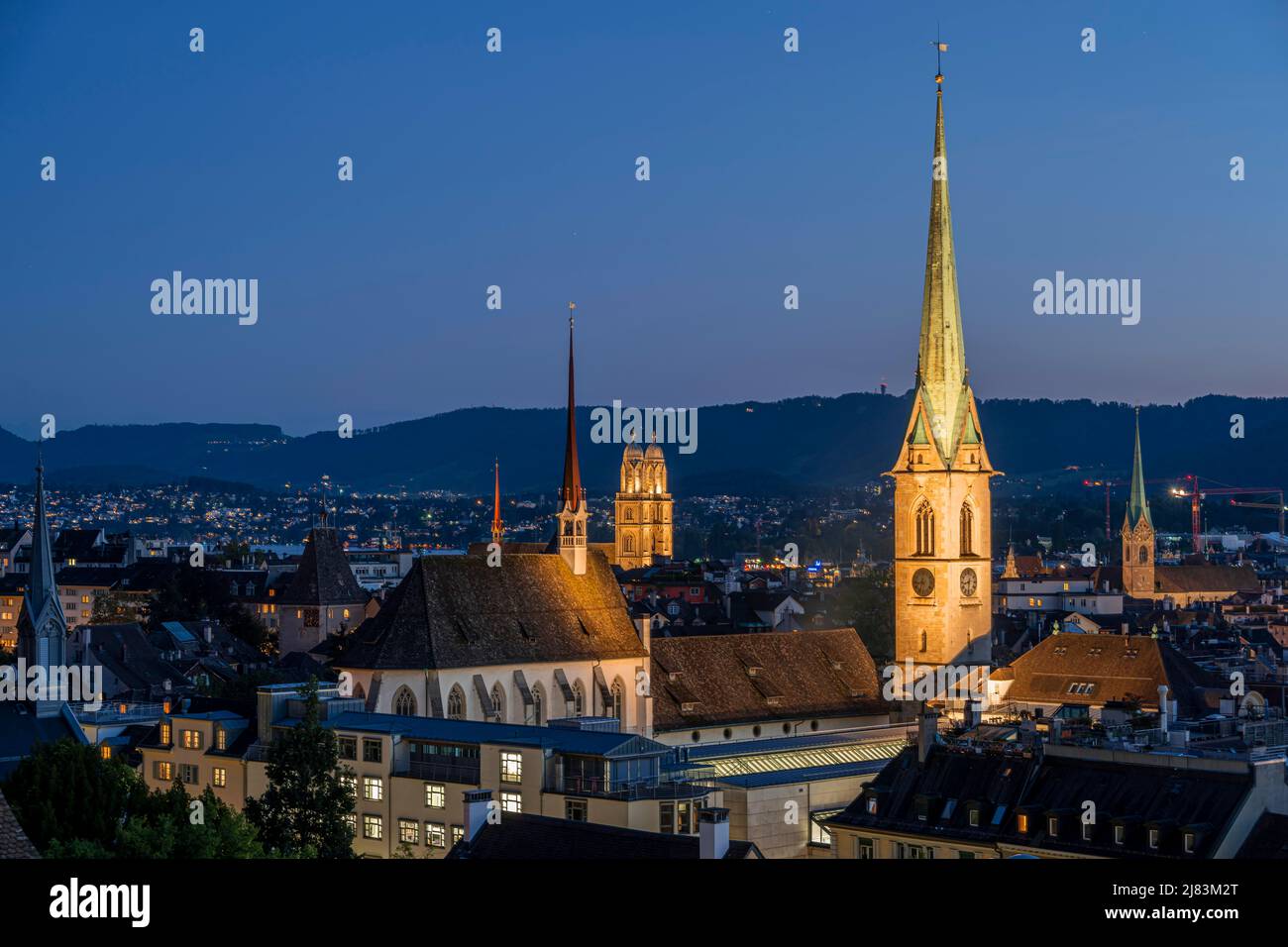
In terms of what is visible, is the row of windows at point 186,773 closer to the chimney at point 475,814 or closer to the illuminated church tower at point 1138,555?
the chimney at point 475,814

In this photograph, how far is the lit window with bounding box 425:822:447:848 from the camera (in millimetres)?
49688

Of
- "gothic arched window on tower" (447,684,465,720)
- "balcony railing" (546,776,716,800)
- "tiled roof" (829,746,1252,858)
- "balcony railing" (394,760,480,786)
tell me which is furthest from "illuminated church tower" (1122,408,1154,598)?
"balcony railing" (546,776,716,800)

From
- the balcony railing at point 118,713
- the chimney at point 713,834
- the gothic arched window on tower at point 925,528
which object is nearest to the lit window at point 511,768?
the chimney at point 713,834

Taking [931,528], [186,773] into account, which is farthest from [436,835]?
[931,528]

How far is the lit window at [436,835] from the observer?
49688 millimetres

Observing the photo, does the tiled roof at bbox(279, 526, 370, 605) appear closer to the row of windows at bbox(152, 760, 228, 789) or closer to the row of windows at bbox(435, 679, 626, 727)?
the row of windows at bbox(435, 679, 626, 727)

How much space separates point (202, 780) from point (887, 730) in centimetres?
2255

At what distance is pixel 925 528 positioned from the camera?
75250 millimetres

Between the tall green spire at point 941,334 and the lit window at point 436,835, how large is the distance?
102 ft

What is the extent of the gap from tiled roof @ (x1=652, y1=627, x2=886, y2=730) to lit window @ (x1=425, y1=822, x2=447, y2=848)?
1525cm
